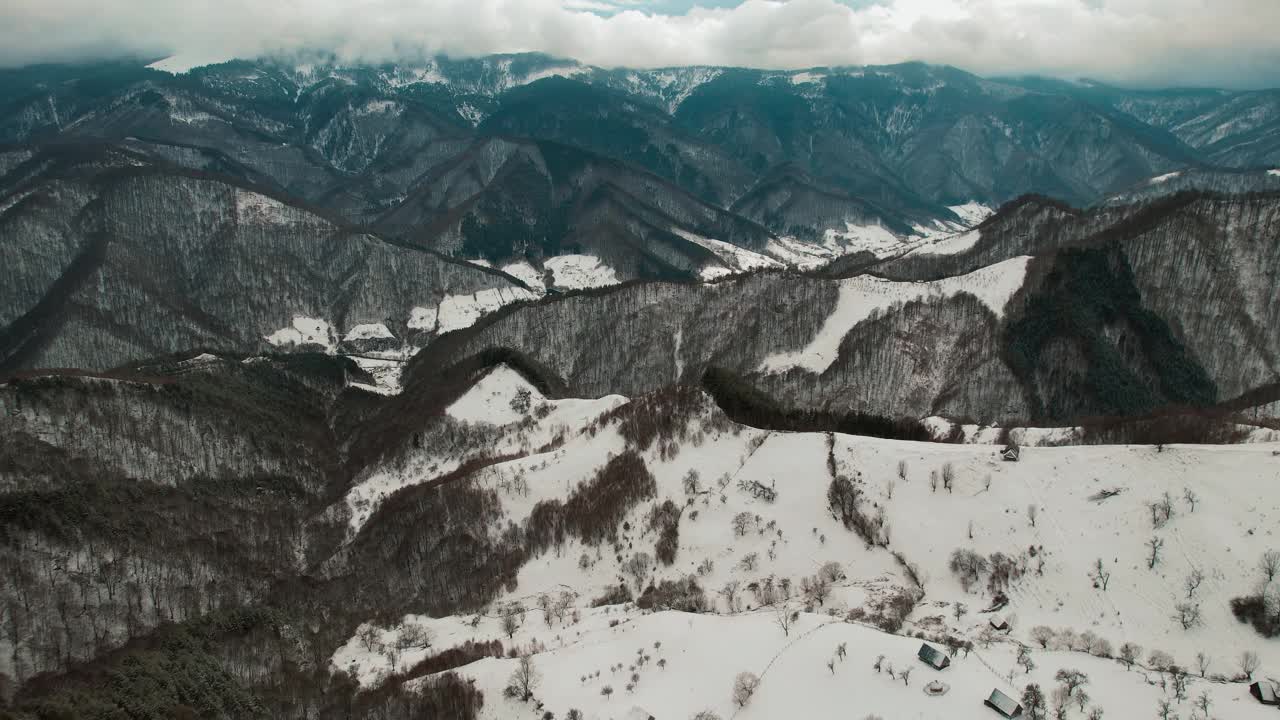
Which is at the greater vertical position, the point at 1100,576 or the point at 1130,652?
the point at 1100,576

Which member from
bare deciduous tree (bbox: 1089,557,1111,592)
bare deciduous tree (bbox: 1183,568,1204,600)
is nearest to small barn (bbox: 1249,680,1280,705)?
bare deciduous tree (bbox: 1183,568,1204,600)

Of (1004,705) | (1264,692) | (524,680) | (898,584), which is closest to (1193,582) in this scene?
(1264,692)

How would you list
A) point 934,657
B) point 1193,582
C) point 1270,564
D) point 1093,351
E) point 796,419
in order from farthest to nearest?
point 1093,351 → point 796,419 → point 1193,582 → point 1270,564 → point 934,657

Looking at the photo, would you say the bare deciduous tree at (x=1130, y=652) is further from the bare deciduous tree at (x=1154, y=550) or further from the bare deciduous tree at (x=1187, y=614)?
the bare deciduous tree at (x=1154, y=550)

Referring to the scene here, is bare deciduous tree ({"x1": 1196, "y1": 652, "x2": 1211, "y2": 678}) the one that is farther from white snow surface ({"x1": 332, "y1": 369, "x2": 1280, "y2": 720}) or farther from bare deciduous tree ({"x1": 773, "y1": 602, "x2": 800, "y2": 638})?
bare deciduous tree ({"x1": 773, "y1": 602, "x2": 800, "y2": 638})

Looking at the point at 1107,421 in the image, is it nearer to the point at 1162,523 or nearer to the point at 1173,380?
the point at 1162,523

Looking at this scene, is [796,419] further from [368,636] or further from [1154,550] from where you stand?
[368,636]

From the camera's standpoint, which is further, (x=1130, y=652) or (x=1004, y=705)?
(x=1130, y=652)

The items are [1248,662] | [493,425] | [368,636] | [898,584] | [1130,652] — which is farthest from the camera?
[493,425]
